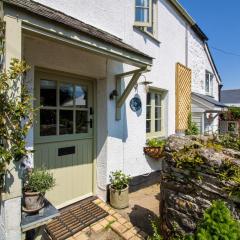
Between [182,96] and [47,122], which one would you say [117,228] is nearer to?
[47,122]

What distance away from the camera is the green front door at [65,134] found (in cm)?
383

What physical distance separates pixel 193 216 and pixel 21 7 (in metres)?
3.18

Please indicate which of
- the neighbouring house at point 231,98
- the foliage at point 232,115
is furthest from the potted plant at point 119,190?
the neighbouring house at point 231,98

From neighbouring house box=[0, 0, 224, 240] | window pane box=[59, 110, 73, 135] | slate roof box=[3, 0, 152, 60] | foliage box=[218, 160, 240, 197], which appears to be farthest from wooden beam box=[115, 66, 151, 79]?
foliage box=[218, 160, 240, 197]

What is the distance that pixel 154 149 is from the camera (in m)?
5.78

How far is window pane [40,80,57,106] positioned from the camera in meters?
3.82

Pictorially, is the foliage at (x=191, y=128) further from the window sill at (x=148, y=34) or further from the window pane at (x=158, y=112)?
the window sill at (x=148, y=34)

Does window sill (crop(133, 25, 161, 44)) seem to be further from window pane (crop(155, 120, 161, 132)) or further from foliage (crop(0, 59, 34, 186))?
foliage (crop(0, 59, 34, 186))

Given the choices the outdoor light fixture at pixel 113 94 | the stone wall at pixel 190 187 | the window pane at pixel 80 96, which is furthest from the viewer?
the outdoor light fixture at pixel 113 94

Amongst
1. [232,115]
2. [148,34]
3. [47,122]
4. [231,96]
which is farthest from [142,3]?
[231,96]

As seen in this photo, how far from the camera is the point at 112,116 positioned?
4.69 m

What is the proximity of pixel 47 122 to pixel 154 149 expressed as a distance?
3.03m

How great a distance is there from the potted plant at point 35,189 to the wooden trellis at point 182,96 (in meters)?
5.63

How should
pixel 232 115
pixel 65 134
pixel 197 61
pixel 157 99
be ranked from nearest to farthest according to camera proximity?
pixel 65 134
pixel 157 99
pixel 197 61
pixel 232 115
